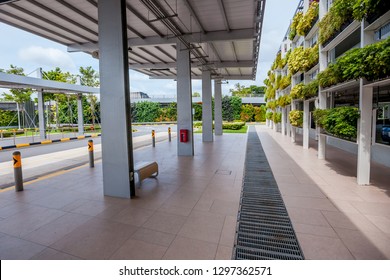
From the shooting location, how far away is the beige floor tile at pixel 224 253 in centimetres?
262

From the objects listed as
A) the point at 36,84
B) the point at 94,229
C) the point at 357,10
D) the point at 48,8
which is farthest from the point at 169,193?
the point at 36,84

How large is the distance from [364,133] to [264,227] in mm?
3824

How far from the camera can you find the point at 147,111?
4347 centimetres

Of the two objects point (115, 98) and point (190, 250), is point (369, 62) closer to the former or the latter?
point (190, 250)

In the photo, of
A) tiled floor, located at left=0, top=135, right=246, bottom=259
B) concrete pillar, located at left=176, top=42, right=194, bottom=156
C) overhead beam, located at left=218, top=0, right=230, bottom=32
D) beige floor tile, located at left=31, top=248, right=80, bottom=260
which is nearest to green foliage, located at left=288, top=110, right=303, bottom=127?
overhead beam, located at left=218, top=0, right=230, bottom=32

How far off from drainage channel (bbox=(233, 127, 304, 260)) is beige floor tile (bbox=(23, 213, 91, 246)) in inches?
99.3

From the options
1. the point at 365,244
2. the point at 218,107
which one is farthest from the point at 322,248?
the point at 218,107

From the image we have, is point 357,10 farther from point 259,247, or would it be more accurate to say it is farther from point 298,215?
point 259,247

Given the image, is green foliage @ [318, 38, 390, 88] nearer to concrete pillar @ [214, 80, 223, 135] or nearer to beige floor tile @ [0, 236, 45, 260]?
beige floor tile @ [0, 236, 45, 260]

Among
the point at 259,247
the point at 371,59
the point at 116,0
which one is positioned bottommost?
the point at 259,247

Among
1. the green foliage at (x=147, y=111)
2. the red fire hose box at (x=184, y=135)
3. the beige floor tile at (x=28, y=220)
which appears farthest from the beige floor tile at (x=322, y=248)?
the green foliage at (x=147, y=111)

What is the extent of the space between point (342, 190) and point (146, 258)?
180 inches

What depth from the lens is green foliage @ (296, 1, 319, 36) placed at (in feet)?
30.1

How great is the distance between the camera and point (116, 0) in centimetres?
430
